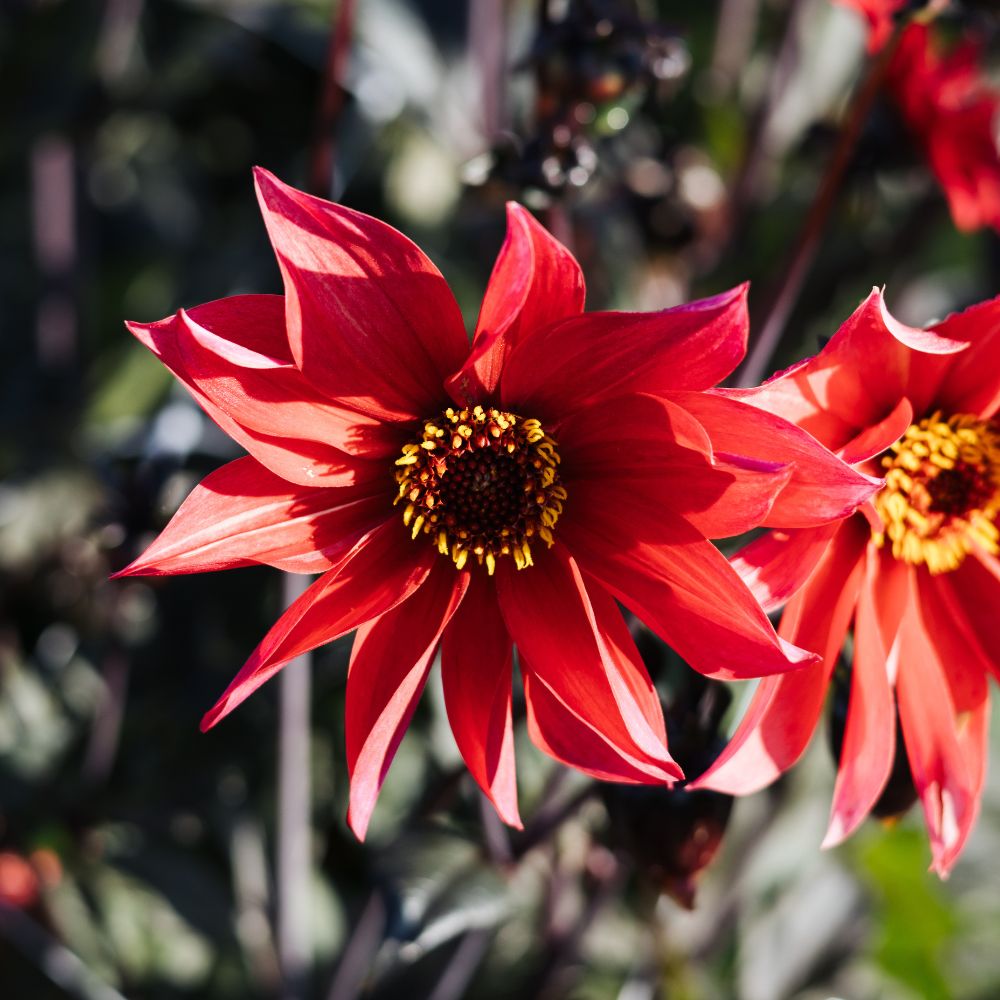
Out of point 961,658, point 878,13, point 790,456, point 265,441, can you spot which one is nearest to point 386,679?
point 265,441

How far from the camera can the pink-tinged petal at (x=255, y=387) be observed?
1.85 feet

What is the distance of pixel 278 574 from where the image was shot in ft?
3.22

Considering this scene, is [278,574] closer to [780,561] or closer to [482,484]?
[482,484]

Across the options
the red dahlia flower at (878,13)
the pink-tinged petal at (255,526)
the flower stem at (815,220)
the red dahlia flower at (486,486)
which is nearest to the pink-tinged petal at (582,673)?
the red dahlia flower at (486,486)

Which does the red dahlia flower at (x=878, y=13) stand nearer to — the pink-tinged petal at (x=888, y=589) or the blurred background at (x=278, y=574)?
the blurred background at (x=278, y=574)

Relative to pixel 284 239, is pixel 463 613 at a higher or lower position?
lower

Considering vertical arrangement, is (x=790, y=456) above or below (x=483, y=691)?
above

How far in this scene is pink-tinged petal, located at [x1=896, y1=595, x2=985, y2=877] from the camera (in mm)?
670

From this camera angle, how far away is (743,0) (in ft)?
4.40

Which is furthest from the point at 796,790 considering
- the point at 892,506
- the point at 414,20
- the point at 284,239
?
the point at 414,20

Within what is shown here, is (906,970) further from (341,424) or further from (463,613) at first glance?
(341,424)

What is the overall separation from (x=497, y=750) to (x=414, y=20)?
103cm

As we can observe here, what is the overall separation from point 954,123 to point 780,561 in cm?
61

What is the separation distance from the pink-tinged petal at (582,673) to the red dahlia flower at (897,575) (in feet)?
0.16
